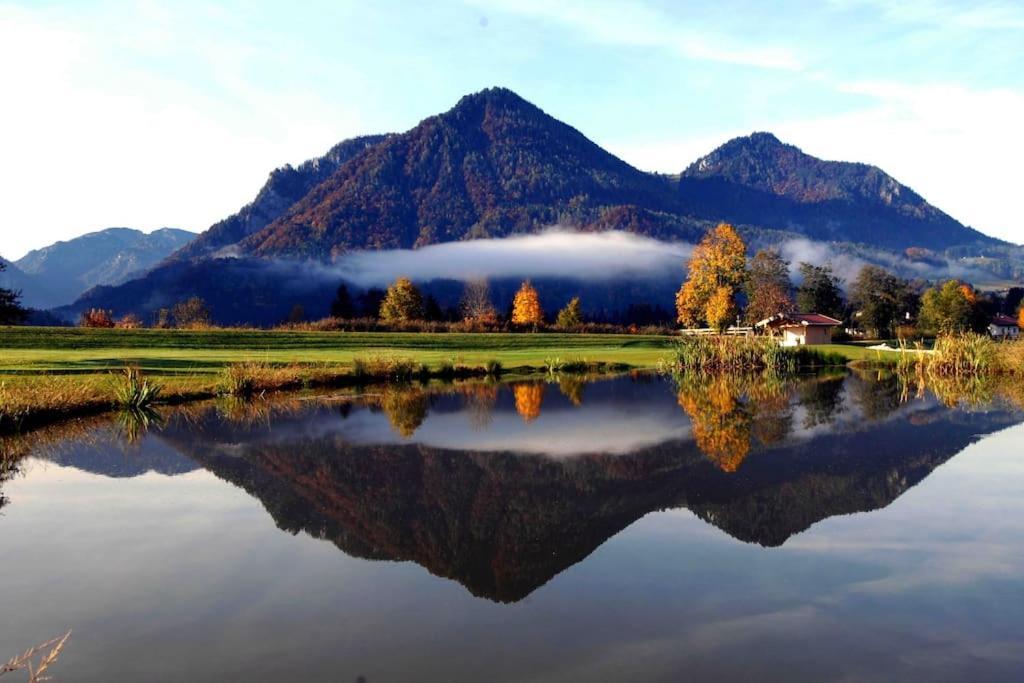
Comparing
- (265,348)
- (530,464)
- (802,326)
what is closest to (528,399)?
(530,464)

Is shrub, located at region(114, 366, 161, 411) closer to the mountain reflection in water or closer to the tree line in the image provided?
the mountain reflection in water

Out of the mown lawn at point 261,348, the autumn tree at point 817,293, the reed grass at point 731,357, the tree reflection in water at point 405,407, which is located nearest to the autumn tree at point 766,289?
the autumn tree at point 817,293

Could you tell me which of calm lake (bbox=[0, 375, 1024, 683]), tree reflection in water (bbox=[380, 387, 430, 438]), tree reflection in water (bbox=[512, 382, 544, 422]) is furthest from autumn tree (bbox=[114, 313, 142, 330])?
calm lake (bbox=[0, 375, 1024, 683])

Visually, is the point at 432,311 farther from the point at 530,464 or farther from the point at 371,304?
the point at 530,464

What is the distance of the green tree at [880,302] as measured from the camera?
9375cm

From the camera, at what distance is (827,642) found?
6922mm

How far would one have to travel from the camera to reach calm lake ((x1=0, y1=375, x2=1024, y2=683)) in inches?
267

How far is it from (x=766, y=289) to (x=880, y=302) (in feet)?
70.8

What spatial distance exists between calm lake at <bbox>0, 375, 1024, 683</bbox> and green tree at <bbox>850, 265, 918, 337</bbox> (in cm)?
8102

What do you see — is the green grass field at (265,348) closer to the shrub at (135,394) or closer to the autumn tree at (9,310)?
the shrub at (135,394)

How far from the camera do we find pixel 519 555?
9.65 meters

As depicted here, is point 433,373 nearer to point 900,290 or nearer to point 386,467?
point 386,467

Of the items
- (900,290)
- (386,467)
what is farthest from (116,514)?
(900,290)

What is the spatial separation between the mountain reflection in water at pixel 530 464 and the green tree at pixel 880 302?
7291 centimetres
